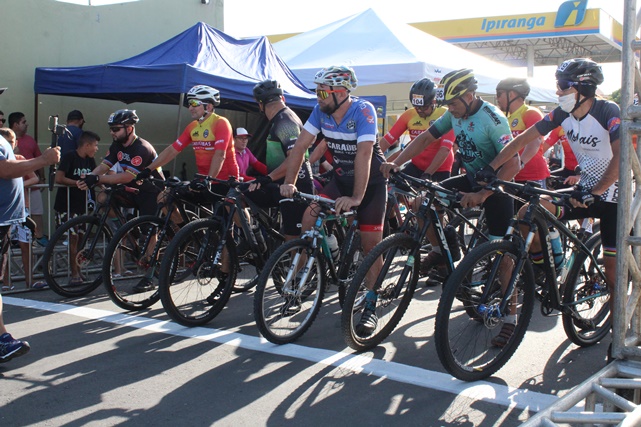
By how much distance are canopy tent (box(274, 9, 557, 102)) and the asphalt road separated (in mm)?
7819

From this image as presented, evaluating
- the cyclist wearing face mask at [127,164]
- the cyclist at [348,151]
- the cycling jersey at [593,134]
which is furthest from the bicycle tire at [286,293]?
the cyclist wearing face mask at [127,164]

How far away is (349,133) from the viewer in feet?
17.8

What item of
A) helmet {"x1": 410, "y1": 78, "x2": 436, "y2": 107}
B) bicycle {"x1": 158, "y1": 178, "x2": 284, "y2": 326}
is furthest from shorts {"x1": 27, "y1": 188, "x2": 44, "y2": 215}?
helmet {"x1": 410, "y1": 78, "x2": 436, "y2": 107}

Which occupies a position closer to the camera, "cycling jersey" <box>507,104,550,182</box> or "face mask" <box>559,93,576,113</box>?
"face mask" <box>559,93,576,113</box>

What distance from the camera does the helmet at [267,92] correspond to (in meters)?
6.75

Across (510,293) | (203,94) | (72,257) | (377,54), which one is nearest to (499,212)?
(510,293)

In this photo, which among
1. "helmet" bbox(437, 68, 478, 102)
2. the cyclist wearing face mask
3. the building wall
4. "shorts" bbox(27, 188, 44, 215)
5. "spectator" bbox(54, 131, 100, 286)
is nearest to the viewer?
"helmet" bbox(437, 68, 478, 102)

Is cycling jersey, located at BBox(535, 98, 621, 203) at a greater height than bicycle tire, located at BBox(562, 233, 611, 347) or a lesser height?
greater

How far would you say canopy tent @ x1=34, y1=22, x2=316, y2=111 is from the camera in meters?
9.55

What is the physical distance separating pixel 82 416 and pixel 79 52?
937 centimetres

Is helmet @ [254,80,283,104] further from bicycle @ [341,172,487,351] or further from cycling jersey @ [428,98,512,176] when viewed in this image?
bicycle @ [341,172,487,351]

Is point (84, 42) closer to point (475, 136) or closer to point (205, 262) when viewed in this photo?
point (205, 262)

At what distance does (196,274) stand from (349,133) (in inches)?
70.0

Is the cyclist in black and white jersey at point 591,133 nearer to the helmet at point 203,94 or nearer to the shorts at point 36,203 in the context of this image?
the helmet at point 203,94
